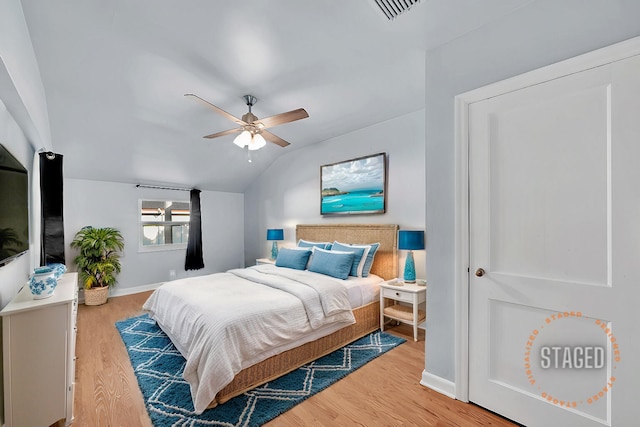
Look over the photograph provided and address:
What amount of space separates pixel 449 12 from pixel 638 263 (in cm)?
178

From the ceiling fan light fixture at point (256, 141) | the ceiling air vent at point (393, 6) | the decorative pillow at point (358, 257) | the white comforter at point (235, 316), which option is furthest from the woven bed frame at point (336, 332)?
the ceiling air vent at point (393, 6)

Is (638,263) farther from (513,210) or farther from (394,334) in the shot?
(394,334)

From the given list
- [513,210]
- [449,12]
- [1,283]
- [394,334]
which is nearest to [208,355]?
[1,283]

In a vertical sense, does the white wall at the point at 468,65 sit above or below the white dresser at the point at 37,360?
above

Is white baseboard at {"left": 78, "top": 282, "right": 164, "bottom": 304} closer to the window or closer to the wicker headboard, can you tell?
the window

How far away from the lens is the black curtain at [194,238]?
5.46m

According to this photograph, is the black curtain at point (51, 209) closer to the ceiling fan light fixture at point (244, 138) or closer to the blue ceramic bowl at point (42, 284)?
the blue ceramic bowl at point (42, 284)

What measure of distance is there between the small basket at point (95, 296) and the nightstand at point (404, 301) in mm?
4150

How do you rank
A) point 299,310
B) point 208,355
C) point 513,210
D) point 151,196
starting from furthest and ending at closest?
point 151,196
point 299,310
point 208,355
point 513,210

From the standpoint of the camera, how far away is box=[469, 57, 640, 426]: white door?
139 cm

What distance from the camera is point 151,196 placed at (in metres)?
5.07

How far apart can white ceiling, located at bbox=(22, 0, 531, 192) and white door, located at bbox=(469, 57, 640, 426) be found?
0.74m

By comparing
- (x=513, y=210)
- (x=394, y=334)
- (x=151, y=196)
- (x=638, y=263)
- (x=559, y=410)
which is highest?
(x=151, y=196)

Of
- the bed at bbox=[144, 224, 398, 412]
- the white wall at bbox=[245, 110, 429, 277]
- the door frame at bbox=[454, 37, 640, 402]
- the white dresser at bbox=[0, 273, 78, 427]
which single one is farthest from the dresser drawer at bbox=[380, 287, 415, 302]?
the white dresser at bbox=[0, 273, 78, 427]
